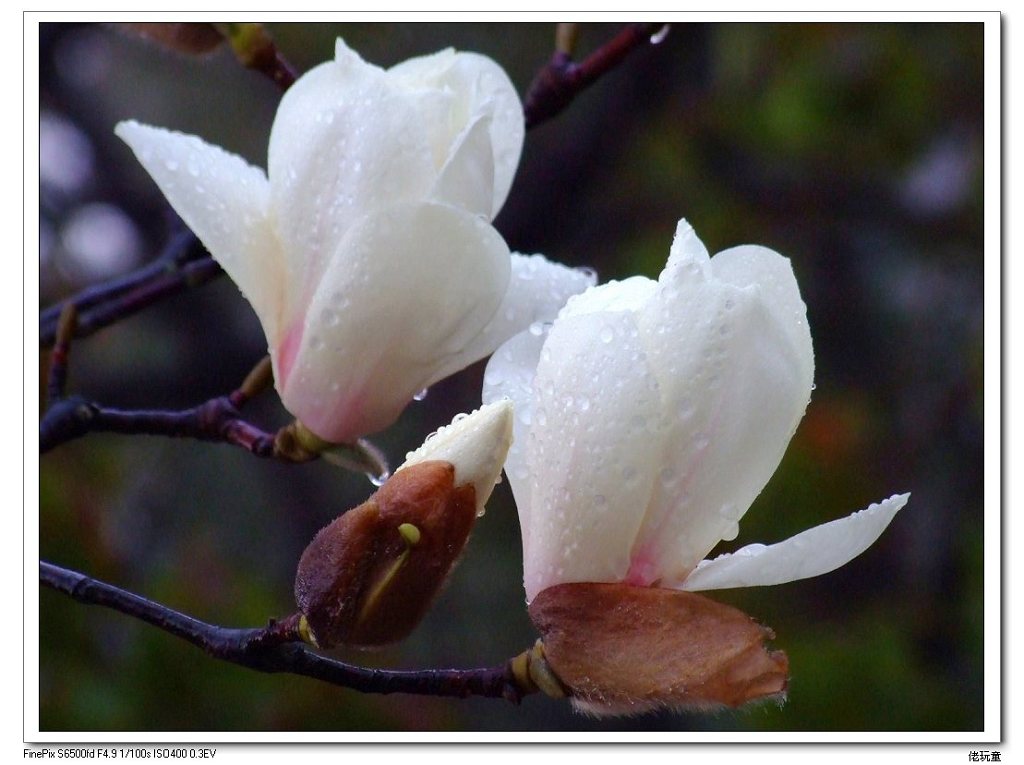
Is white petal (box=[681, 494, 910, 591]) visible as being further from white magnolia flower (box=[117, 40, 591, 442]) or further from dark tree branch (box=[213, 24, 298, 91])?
dark tree branch (box=[213, 24, 298, 91])

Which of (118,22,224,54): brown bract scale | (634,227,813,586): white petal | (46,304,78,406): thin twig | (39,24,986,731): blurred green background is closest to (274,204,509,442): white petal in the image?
(634,227,813,586): white petal

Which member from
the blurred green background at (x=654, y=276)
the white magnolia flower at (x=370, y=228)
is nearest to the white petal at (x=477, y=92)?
the white magnolia flower at (x=370, y=228)

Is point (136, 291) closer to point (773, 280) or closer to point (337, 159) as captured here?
point (337, 159)

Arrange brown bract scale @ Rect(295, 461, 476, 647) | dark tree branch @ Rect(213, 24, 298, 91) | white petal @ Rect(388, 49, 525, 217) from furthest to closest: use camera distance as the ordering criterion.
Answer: dark tree branch @ Rect(213, 24, 298, 91)
white petal @ Rect(388, 49, 525, 217)
brown bract scale @ Rect(295, 461, 476, 647)
